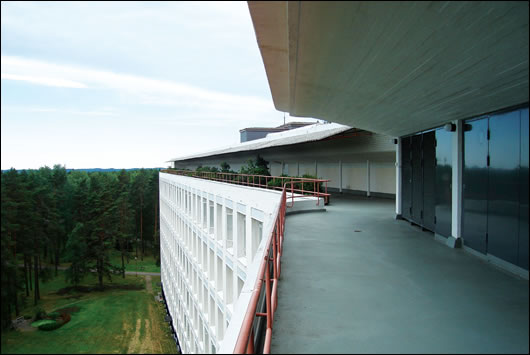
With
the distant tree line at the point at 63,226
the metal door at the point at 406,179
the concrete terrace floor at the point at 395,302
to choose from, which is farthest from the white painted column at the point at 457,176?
the distant tree line at the point at 63,226

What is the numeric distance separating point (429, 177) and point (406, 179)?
192cm

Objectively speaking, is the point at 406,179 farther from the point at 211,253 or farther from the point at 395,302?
the point at 211,253

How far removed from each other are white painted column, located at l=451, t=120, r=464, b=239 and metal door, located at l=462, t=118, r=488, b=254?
0.15 meters

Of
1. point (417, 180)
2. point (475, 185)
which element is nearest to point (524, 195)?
point (475, 185)

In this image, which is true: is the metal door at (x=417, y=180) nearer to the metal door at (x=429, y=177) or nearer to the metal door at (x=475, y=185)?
the metal door at (x=429, y=177)

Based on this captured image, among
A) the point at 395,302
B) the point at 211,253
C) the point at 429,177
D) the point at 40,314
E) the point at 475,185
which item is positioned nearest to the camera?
the point at 395,302

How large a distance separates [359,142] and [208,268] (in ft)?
36.2

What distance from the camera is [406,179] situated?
35.9 feet

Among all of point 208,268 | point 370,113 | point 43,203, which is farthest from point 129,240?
point 370,113

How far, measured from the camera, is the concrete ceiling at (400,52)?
9.45 feet

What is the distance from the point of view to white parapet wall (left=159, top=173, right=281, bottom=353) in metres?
12.9

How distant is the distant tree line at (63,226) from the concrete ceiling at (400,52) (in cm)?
2840

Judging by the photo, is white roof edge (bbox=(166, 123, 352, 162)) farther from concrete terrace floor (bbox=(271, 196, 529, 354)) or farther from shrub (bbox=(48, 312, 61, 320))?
shrub (bbox=(48, 312, 61, 320))

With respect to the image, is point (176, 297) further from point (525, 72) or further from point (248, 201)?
point (525, 72)
